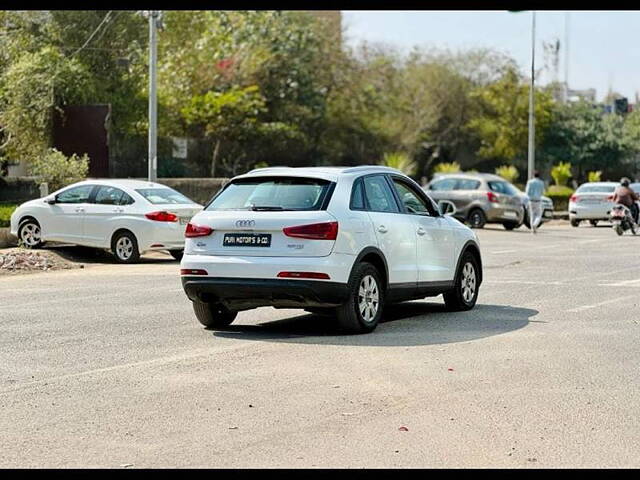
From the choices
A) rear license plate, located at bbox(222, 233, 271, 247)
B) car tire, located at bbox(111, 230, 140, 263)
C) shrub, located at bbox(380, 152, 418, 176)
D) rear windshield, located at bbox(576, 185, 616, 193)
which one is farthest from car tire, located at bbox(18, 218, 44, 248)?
shrub, located at bbox(380, 152, 418, 176)

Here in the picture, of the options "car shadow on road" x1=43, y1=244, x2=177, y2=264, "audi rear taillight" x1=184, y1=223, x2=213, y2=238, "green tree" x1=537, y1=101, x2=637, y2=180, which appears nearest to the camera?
"audi rear taillight" x1=184, y1=223, x2=213, y2=238

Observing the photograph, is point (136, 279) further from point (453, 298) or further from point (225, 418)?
point (225, 418)

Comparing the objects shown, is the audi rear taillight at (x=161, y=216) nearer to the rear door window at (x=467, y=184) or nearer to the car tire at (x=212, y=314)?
the car tire at (x=212, y=314)

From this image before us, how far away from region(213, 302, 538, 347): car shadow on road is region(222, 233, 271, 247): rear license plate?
0.91m

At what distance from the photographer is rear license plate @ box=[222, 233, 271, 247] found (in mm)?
12828

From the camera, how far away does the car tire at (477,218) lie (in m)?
38.4

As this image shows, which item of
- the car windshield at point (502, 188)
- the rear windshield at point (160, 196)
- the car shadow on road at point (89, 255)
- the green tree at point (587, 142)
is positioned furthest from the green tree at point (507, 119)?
the rear windshield at point (160, 196)

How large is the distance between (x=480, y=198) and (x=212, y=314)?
2539cm

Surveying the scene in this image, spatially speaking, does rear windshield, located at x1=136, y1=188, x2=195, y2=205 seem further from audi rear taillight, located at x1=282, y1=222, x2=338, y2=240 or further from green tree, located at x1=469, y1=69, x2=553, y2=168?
green tree, located at x1=469, y1=69, x2=553, y2=168

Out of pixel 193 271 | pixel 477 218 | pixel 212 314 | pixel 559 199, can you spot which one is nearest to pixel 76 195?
pixel 212 314

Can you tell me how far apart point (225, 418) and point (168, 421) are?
1.23 feet

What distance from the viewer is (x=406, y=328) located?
13711 millimetres

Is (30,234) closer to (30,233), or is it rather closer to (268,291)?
(30,233)

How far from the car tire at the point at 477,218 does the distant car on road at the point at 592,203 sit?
526cm
